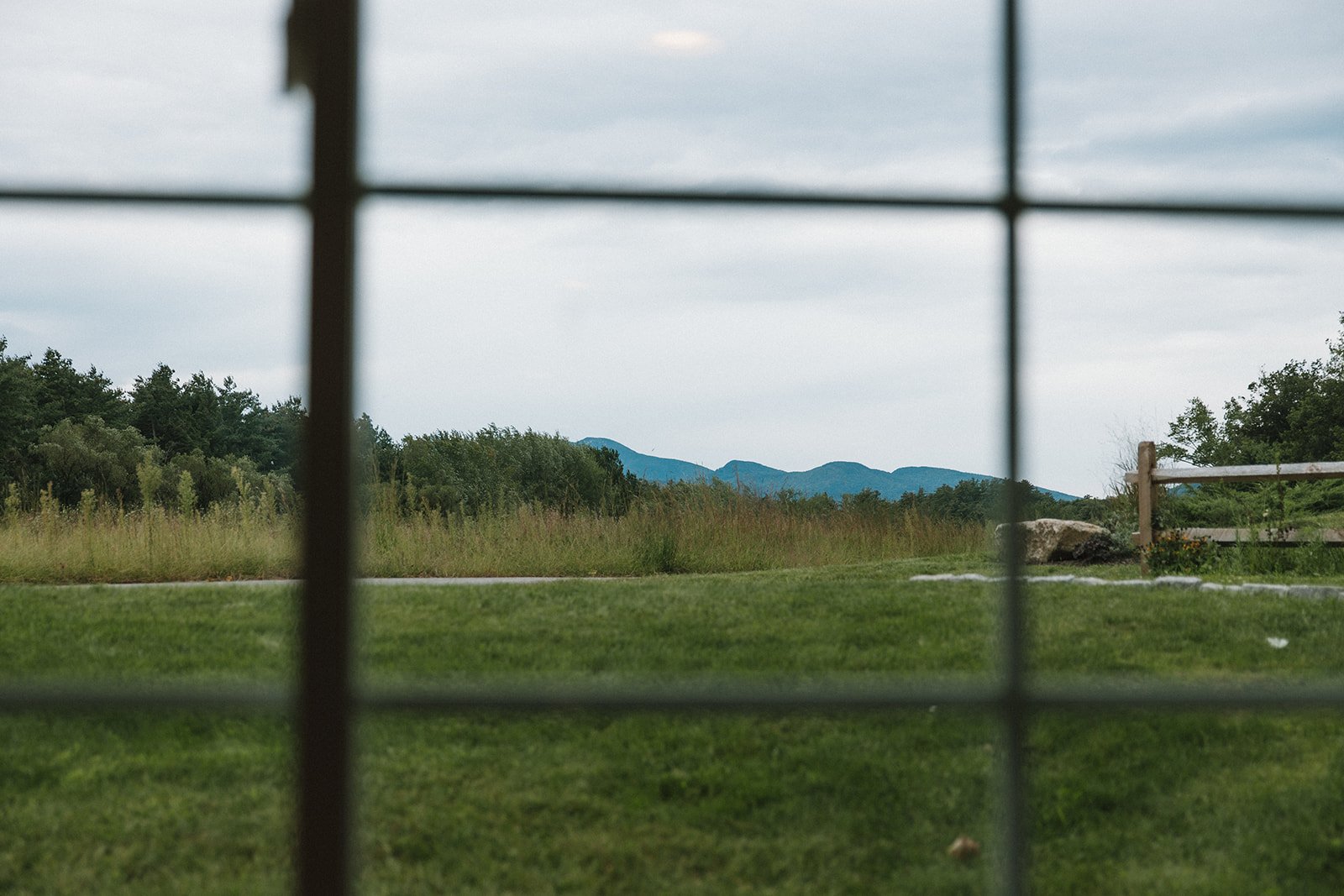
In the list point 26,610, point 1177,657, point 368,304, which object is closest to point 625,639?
point 1177,657

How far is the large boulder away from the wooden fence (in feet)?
1.12

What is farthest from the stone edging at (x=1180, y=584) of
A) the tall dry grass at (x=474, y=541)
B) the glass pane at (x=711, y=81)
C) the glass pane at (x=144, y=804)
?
the glass pane at (x=144, y=804)

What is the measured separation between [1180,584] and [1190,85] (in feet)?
6.83

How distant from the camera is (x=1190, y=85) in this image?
435 centimetres

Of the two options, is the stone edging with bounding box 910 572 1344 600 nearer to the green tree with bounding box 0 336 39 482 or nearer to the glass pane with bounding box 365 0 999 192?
the glass pane with bounding box 365 0 999 192

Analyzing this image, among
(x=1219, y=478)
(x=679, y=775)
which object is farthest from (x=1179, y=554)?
(x=679, y=775)

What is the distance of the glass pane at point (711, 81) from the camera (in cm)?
402

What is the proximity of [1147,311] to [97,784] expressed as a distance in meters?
4.69

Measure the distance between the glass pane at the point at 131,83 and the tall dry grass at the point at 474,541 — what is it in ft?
5.34

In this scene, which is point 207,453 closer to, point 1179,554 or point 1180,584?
point 1180,584

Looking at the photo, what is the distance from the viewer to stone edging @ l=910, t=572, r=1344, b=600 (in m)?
4.03

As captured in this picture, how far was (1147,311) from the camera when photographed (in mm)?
5020

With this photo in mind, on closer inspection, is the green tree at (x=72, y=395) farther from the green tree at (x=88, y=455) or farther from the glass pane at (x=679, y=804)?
the glass pane at (x=679, y=804)

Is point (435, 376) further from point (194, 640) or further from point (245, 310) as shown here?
point (194, 640)
